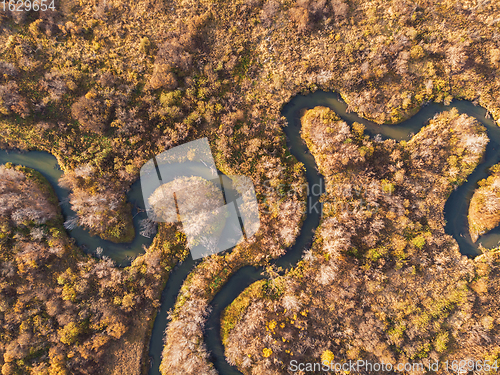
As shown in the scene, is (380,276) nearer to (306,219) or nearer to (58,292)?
(306,219)

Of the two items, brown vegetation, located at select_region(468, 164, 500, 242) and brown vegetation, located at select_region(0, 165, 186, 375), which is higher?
brown vegetation, located at select_region(0, 165, 186, 375)

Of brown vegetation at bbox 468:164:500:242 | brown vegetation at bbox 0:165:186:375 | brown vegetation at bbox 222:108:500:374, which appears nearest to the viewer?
brown vegetation at bbox 0:165:186:375

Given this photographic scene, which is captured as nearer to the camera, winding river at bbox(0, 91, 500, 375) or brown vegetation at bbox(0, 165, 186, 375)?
brown vegetation at bbox(0, 165, 186, 375)

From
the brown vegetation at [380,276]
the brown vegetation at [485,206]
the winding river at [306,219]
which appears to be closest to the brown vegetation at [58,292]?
the winding river at [306,219]

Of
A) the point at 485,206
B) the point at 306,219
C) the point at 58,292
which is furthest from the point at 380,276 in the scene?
the point at 58,292

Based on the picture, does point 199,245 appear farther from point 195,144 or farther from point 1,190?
point 1,190

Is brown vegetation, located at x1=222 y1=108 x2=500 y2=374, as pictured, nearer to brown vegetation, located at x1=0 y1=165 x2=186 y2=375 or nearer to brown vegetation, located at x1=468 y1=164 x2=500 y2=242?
brown vegetation, located at x1=468 y1=164 x2=500 y2=242

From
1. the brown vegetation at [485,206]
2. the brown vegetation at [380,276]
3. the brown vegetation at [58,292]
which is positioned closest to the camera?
the brown vegetation at [58,292]

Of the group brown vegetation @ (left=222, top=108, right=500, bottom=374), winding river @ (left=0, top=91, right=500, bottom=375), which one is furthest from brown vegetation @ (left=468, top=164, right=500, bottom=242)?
brown vegetation @ (left=222, top=108, right=500, bottom=374)

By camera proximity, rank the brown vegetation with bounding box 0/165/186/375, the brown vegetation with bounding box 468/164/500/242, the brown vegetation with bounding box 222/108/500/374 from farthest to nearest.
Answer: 1. the brown vegetation with bounding box 468/164/500/242
2. the brown vegetation with bounding box 222/108/500/374
3. the brown vegetation with bounding box 0/165/186/375

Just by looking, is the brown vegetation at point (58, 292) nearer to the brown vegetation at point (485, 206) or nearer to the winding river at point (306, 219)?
the winding river at point (306, 219)
